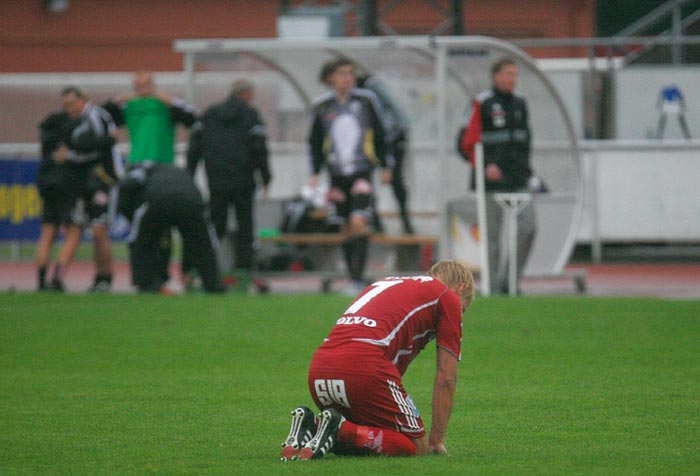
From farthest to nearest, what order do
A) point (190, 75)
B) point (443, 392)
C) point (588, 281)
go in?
point (588, 281)
point (190, 75)
point (443, 392)

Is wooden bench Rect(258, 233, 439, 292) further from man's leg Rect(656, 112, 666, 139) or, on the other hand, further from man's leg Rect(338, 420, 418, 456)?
man's leg Rect(338, 420, 418, 456)

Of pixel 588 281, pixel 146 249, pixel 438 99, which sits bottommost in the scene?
pixel 588 281

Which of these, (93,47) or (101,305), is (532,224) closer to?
(101,305)

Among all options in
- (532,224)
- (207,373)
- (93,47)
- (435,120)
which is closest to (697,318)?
(532,224)

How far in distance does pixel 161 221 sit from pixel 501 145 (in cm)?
373

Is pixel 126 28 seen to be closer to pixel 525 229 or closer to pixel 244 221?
pixel 244 221

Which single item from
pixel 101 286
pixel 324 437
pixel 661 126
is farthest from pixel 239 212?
pixel 324 437

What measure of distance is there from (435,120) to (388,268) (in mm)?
2114

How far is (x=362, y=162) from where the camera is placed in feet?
51.6

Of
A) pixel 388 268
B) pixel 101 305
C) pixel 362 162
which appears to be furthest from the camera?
pixel 388 268

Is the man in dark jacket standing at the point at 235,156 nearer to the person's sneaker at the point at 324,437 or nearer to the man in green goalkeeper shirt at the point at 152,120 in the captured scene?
the man in green goalkeeper shirt at the point at 152,120

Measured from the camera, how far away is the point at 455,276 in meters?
6.45

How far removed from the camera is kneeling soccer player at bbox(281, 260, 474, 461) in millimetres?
6270

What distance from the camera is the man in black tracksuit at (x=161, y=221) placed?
14.7 meters
